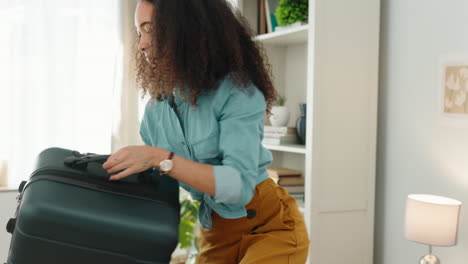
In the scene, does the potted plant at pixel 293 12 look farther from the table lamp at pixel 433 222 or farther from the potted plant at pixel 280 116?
the table lamp at pixel 433 222

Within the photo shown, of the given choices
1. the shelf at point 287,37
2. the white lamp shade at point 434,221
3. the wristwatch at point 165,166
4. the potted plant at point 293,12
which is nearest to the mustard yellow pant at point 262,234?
the wristwatch at point 165,166

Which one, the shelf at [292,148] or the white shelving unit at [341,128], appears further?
the shelf at [292,148]

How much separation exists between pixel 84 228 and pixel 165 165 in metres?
0.22

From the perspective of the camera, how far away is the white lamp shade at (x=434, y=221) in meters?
2.03

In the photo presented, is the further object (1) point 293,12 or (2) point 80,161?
(1) point 293,12

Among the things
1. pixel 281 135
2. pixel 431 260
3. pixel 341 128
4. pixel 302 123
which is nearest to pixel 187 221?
pixel 281 135

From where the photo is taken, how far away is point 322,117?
2557 mm

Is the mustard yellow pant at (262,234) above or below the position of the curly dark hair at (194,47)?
Answer: below

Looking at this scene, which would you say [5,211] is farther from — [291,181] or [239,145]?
[239,145]

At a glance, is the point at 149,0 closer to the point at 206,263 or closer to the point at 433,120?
the point at 206,263

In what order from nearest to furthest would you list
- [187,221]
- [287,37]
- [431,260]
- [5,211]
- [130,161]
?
[130,161] → [431,260] → [287,37] → [5,211] → [187,221]

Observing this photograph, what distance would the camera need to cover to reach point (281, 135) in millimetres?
2930

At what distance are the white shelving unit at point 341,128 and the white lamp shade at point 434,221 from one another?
20.2 inches

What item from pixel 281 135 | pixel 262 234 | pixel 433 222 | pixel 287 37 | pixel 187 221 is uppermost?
pixel 287 37
